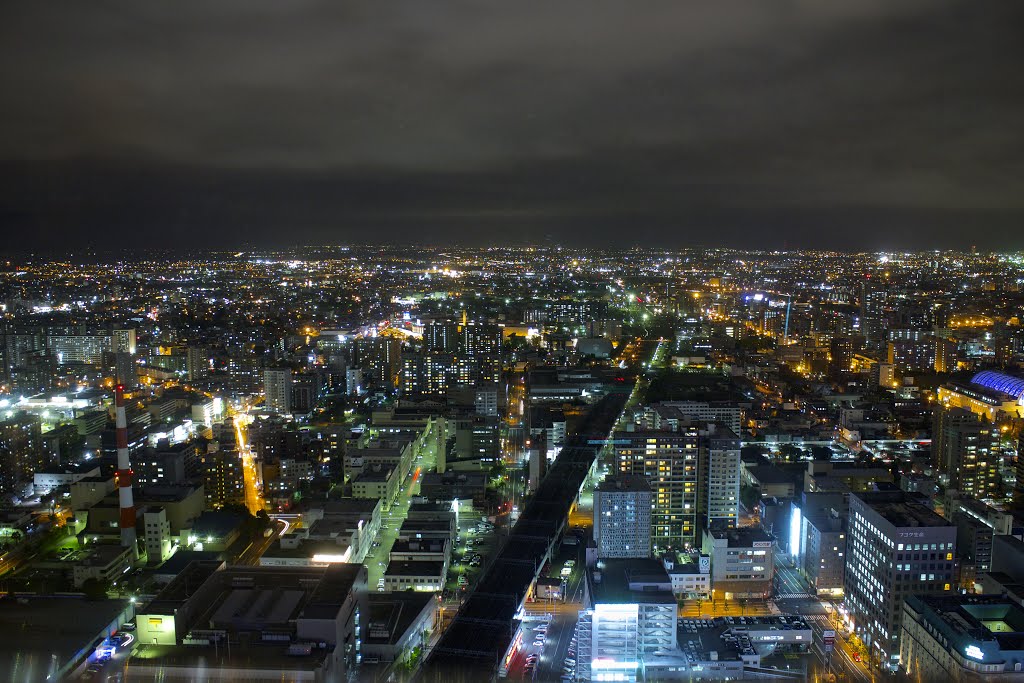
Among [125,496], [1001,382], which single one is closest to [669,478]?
[125,496]

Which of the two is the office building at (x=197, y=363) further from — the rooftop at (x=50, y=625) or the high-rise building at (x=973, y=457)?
→ the high-rise building at (x=973, y=457)

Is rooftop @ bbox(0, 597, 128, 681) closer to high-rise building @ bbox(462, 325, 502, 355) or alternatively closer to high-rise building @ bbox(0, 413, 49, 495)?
high-rise building @ bbox(0, 413, 49, 495)

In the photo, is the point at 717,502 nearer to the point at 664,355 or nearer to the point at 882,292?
the point at 664,355

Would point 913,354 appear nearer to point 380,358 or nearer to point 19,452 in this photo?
point 380,358

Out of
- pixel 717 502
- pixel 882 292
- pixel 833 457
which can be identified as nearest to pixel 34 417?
pixel 717 502

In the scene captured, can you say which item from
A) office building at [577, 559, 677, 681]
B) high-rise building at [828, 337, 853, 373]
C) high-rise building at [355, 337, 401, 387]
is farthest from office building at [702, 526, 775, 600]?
high-rise building at [828, 337, 853, 373]

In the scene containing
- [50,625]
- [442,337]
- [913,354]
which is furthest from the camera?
[442,337]
